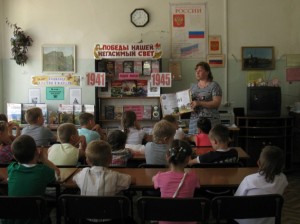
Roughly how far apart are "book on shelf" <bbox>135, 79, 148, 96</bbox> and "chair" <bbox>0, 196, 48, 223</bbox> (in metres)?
4.33

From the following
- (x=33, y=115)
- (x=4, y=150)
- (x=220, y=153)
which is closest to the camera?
(x=220, y=153)

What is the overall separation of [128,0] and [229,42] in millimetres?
1880

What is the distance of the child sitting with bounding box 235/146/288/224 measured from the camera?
2418 millimetres

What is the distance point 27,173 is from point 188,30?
4.68 meters

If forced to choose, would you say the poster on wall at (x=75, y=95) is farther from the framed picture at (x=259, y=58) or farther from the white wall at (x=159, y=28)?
the framed picture at (x=259, y=58)

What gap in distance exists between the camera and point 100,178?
8.08 feet

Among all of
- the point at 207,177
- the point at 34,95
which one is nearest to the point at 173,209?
the point at 207,177

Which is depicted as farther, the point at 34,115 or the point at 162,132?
the point at 34,115

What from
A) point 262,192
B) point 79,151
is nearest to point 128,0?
point 79,151

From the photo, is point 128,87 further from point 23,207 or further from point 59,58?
point 23,207

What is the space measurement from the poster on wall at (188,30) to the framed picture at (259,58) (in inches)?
28.4

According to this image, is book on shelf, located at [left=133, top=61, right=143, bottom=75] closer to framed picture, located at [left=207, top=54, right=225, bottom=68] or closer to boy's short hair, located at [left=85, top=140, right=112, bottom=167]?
framed picture, located at [left=207, top=54, right=225, bottom=68]

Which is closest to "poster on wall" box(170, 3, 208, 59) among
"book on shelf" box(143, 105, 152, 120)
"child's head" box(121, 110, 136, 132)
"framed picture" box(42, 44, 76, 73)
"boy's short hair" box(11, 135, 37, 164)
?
"book on shelf" box(143, 105, 152, 120)

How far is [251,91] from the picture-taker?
20.1 ft
